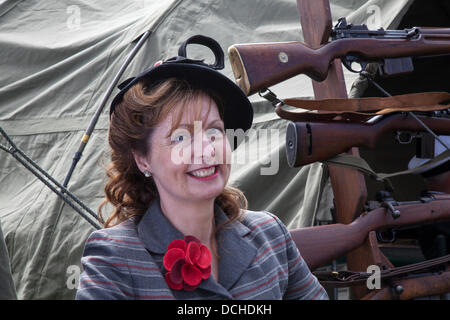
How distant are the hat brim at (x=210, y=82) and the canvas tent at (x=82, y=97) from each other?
41.3 inches

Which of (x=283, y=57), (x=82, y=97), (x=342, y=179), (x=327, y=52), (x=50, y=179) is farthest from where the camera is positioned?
(x=82, y=97)

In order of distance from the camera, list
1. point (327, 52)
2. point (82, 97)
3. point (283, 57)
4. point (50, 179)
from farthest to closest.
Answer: point (82, 97), point (50, 179), point (327, 52), point (283, 57)

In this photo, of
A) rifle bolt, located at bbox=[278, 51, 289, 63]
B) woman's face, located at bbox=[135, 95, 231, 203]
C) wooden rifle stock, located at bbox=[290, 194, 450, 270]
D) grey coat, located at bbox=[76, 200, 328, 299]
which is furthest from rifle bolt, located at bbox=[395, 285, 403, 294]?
woman's face, located at bbox=[135, 95, 231, 203]

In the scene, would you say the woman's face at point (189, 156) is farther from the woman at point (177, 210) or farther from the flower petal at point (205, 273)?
the flower petal at point (205, 273)

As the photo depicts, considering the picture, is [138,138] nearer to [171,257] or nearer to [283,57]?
[171,257]

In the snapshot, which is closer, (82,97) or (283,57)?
(283,57)

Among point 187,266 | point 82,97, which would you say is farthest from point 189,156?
point 82,97

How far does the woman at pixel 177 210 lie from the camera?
1255 millimetres

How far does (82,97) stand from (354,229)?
2257mm

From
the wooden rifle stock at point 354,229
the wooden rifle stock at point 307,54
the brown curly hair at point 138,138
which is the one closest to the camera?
the brown curly hair at point 138,138

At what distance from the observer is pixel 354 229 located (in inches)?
84.1

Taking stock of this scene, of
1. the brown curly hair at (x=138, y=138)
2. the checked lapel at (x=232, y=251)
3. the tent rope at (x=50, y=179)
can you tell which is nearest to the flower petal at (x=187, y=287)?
the checked lapel at (x=232, y=251)

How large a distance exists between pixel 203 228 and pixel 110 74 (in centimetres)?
252

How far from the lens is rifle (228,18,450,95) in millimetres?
1892
